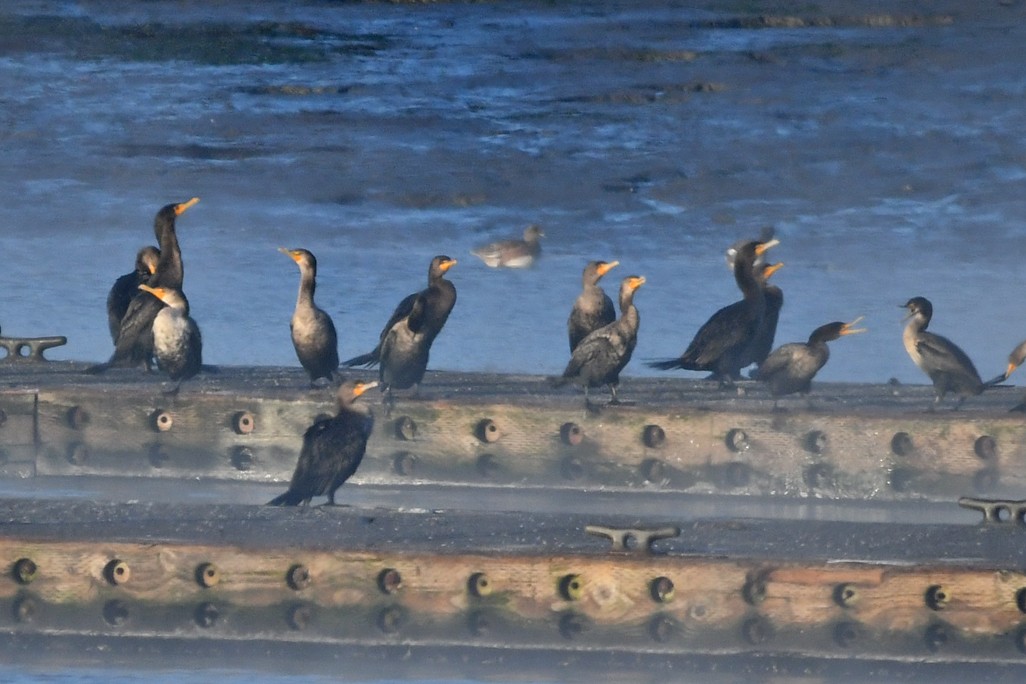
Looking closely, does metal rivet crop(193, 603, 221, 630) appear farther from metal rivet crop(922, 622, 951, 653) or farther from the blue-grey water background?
the blue-grey water background

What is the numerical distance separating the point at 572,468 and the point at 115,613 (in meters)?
3.77

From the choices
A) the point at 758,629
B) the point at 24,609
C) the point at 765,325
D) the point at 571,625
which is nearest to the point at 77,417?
the point at 24,609

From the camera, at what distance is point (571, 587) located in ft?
31.3

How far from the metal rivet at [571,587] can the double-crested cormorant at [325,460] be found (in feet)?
5.66

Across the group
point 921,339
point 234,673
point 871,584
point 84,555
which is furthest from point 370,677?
point 921,339

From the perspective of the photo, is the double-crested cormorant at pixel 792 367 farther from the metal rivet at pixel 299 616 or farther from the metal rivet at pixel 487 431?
the metal rivet at pixel 299 616

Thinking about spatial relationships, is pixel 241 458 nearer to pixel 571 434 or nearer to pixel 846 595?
pixel 571 434

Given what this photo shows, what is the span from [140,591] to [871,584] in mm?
3140

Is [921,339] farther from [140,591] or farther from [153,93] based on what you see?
[153,93]

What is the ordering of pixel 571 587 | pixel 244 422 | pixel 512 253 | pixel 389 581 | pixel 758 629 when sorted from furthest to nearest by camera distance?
pixel 512 253 < pixel 244 422 < pixel 389 581 < pixel 571 587 < pixel 758 629

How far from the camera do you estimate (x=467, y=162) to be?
2333 centimetres

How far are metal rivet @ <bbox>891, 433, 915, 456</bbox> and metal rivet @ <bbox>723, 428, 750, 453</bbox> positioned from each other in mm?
818

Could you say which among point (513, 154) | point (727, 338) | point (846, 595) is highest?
point (513, 154)

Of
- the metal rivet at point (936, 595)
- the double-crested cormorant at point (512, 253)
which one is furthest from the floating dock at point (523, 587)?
the double-crested cormorant at point (512, 253)
